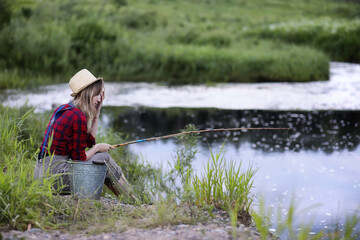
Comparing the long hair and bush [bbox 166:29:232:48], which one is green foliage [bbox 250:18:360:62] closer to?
bush [bbox 166:29:232:48]

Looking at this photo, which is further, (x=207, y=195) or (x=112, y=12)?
(x=112, y=12)

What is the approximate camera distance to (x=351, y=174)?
21.2ft

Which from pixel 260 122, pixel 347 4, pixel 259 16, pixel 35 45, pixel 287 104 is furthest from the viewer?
pixel 347 4

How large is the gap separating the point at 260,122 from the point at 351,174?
10.9 feet

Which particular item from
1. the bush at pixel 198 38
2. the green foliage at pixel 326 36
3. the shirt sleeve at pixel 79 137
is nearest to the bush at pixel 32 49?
the bush at pixel 198 38

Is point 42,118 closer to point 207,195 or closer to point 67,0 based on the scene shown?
point 207,195

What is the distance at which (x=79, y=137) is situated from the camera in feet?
13.5

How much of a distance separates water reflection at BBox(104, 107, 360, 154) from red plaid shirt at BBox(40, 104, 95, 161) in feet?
11.7

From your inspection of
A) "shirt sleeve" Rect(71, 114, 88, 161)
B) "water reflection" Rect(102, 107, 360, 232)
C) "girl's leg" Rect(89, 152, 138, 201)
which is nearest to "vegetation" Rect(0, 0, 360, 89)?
"water reflection" Rect(102, 107, 360, 232)

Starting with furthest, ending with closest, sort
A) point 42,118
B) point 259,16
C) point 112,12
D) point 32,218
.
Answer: point 259,16 < point 112,12 < point 42,118 < point 32,218

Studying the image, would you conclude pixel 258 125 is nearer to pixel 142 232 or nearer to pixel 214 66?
pixel 214 66

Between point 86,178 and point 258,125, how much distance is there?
5698mm

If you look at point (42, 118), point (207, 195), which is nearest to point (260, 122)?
point (42, 118)

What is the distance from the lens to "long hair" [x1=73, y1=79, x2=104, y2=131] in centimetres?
416
